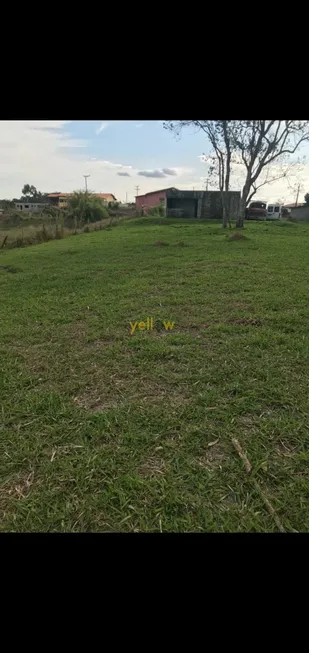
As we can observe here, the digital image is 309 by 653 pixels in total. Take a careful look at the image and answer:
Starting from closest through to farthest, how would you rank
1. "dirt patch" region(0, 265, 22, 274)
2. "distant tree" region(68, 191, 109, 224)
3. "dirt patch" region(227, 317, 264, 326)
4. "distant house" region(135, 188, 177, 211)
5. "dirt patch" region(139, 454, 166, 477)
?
"dirt patch" region(139, 454, 166, 477), "dirt patch" region(227, 317, 264, 326), "dirt patch" region(0, 265, 22, 274), "distant tree" region(68, 191, 109, 224), "distant house" region(135, 188, 177, 211)

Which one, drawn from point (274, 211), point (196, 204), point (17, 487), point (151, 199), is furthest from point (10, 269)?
point (151, 199)

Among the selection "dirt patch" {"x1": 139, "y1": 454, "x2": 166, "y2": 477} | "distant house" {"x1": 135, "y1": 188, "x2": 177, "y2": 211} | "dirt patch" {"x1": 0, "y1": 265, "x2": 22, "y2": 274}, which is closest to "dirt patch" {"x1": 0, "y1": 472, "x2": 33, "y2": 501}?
"dirt patch" {"x1": 139, "y1": 454, "x2": 166, "y2": 477}

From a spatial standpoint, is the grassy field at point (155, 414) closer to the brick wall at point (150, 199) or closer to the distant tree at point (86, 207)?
the distant tree at point (86, 207)

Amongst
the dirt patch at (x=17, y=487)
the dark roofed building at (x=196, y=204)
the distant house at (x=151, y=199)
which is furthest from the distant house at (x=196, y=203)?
the dirt patch at (x=17, y=487)

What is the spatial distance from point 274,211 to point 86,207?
14.1m

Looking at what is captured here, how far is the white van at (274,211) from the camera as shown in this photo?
2341 cm

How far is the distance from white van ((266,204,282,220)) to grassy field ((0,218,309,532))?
21.9m

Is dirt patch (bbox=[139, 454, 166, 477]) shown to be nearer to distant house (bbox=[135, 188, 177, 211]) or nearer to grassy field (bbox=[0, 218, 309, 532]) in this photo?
grassy field (bbox=[0, 218, 309, 532])

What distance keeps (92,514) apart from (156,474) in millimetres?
320

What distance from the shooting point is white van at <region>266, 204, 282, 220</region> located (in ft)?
76.8

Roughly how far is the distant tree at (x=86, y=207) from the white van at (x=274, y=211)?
12443 millimetres
